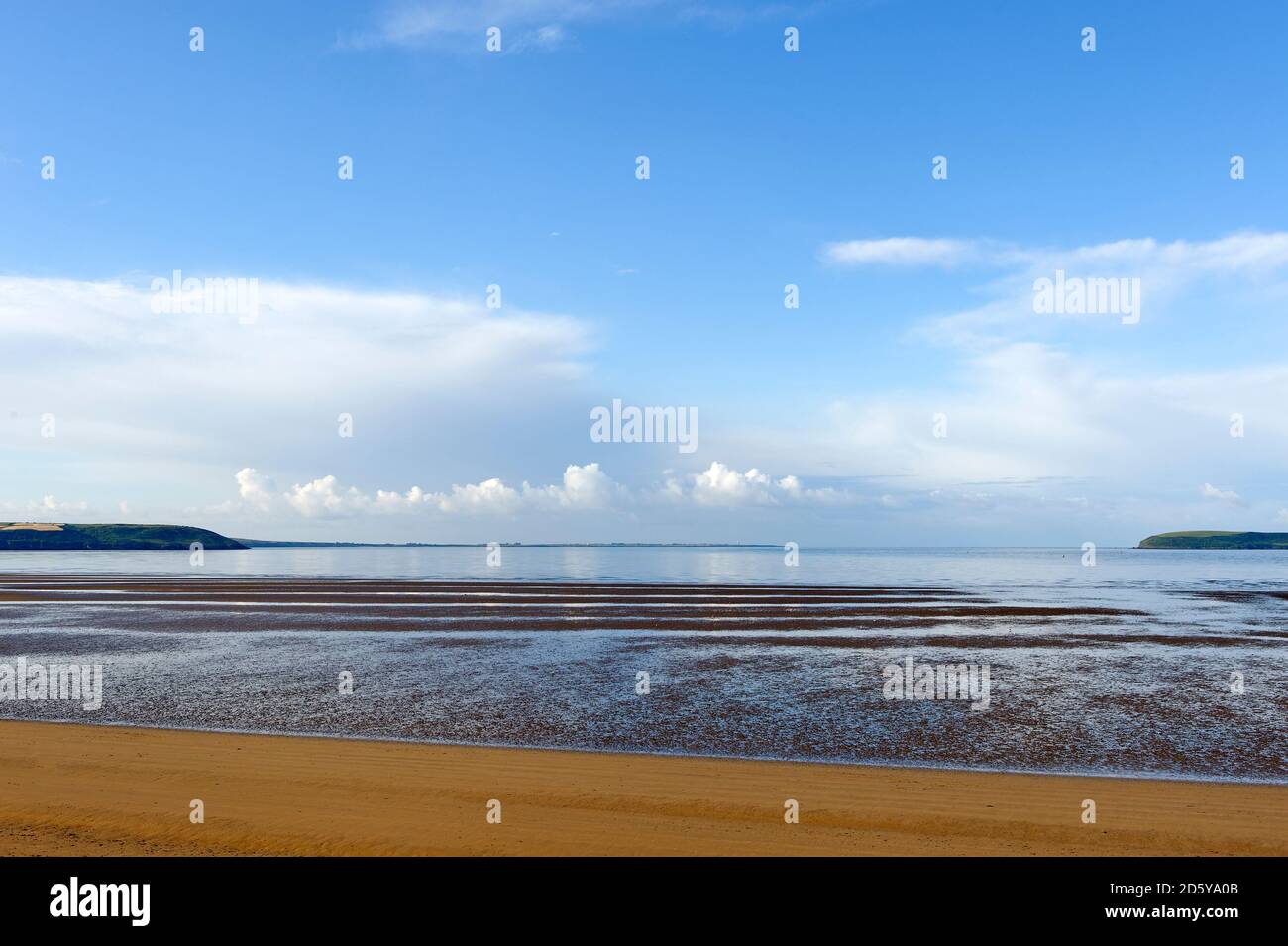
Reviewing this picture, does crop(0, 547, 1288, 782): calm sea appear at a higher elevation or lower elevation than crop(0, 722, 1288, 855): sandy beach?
lower

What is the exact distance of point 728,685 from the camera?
2306cm

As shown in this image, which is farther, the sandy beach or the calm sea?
the calm sea

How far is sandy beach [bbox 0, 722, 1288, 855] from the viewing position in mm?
10562

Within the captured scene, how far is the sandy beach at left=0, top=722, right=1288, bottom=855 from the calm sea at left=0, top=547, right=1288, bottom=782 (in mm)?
1637

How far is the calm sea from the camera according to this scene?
16609 millimetres

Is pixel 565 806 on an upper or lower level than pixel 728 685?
upper

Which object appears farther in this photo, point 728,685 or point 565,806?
point 728,685

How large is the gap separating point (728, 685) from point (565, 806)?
11.6m

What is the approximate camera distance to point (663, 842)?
35.1 ft
